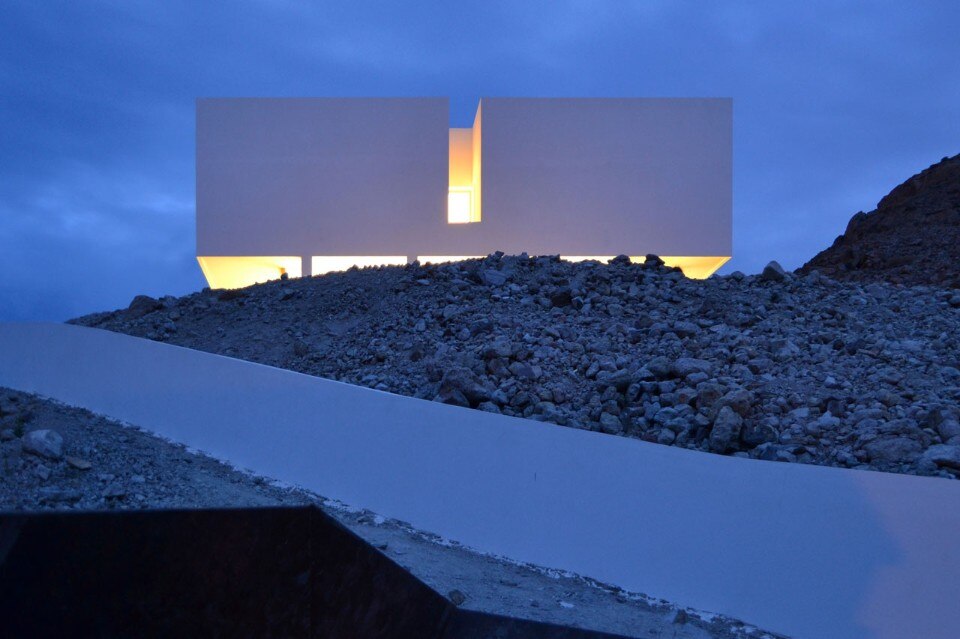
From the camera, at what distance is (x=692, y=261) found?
1448 centimetres

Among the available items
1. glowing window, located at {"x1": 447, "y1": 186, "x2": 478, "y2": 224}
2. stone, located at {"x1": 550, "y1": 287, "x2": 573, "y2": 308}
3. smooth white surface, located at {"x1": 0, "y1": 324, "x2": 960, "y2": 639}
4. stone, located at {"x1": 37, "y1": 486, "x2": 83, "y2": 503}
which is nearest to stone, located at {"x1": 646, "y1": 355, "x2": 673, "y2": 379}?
smooth white surface, located at {"x1": 0, "y1": 324, "x2": 960, "y2": 639}

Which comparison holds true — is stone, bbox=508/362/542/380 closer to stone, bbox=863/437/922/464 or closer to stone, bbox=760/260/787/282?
stone, bbox=863/437/922/464

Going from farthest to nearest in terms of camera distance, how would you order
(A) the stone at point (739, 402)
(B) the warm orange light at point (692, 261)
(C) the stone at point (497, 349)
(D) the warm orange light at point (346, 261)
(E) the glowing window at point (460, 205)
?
(E) the glowing window at point (460, 205)
(D) the warm orange light at point (346, 261)
(B) the warm orange light at point (692, 261)
(C) the stone at point (497, 349)
(A) the stone at point (739, 402)

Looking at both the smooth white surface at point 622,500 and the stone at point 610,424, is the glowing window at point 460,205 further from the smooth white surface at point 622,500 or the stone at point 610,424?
the stone at point 610,424

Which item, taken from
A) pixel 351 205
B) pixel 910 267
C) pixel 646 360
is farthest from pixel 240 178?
pixel 910 267

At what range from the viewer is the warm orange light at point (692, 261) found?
1398 centimetres

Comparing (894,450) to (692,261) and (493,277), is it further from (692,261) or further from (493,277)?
(692,261)

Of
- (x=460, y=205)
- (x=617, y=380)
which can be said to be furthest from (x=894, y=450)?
(x=460, y=205)

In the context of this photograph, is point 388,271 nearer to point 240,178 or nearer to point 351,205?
point 351,205

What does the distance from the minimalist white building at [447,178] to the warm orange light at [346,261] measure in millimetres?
65

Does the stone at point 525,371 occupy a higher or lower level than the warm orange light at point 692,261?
lower

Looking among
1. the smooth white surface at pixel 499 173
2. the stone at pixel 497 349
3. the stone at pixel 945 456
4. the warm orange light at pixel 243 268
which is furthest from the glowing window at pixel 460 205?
the stone at pixel 945 456

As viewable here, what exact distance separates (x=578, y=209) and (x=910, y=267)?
5.72m

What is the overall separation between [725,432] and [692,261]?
34.1 feet
